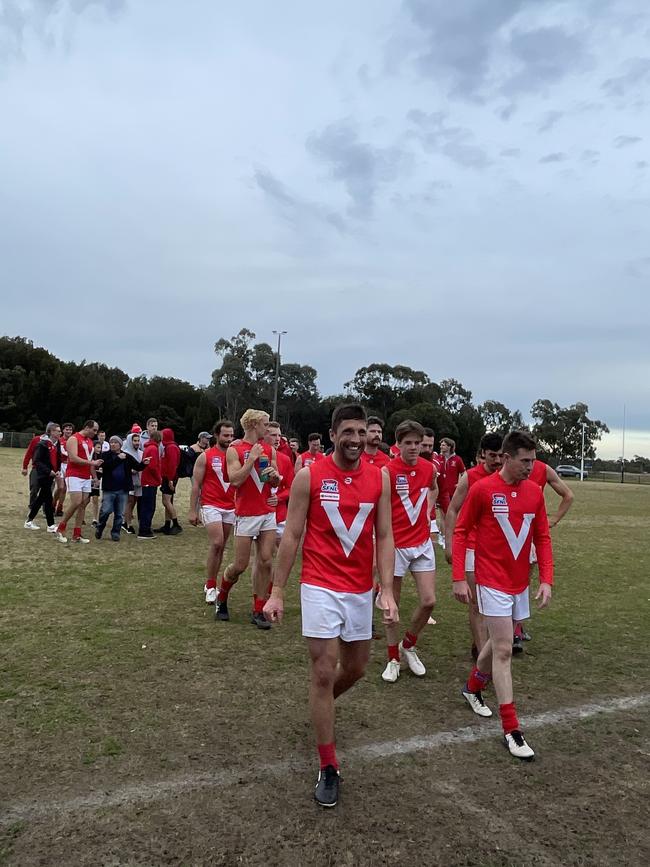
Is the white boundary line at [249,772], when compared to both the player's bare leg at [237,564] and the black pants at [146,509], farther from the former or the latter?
the black pants at [146,509]

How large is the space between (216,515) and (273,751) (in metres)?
3.77

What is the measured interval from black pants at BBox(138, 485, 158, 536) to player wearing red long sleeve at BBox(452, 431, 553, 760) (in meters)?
8.70

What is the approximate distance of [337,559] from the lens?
11.9 ft

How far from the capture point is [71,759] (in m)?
3.66

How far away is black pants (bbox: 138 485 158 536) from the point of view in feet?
39.5

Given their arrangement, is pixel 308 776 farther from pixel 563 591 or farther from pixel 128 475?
pixel 128 475

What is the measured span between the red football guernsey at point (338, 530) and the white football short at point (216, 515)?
12.5ft

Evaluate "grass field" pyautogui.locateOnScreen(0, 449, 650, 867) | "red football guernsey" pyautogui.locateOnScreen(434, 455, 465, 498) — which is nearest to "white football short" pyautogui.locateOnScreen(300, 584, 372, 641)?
"grass field" pyautogui.locateOnScreen(0, 449, 650, 867)

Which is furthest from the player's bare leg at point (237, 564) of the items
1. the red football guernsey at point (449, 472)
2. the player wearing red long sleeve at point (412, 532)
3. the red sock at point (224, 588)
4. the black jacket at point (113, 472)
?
the black jacket at point (113, 472)

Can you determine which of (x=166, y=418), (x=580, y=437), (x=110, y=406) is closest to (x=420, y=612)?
(x=110, y=406)

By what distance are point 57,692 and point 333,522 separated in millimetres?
2619

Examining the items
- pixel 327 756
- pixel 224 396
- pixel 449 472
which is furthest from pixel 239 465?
pixel 224 396

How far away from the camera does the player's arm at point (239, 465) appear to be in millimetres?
6148

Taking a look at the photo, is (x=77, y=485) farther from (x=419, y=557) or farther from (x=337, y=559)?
(x=337, y=559)
